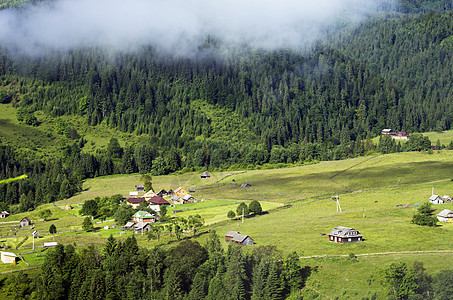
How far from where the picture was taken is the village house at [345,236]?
91.5m

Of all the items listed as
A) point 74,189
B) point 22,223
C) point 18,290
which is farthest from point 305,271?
point 74,189

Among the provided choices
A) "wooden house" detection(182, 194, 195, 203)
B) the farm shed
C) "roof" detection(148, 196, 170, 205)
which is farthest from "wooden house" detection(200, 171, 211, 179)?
the farm shed

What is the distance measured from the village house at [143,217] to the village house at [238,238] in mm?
29801

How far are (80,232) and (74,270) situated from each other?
37.5 meters

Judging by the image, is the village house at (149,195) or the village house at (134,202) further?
the village house at (149,195)

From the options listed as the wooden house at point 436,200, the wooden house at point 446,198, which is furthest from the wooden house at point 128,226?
the wooden house at point 446,198

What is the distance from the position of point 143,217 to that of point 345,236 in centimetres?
5227

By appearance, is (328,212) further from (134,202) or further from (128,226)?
(134,202)

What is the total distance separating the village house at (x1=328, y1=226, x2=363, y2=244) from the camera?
91.5 meters

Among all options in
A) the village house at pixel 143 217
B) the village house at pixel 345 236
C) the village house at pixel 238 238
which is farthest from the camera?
the village house at pixel 143 217

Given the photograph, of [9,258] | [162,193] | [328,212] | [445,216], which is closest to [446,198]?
[445,216]

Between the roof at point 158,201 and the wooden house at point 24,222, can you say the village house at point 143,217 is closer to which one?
the roof at point 158,201

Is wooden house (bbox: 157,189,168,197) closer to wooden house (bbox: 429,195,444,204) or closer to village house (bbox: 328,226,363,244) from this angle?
village house (bbox: 328,226,363,244)

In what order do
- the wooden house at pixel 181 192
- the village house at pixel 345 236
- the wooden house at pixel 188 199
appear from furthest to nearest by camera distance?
the wooden house at pixel 181 192, the wooden house at pixel 188 199, the village house at pixel 345 236
